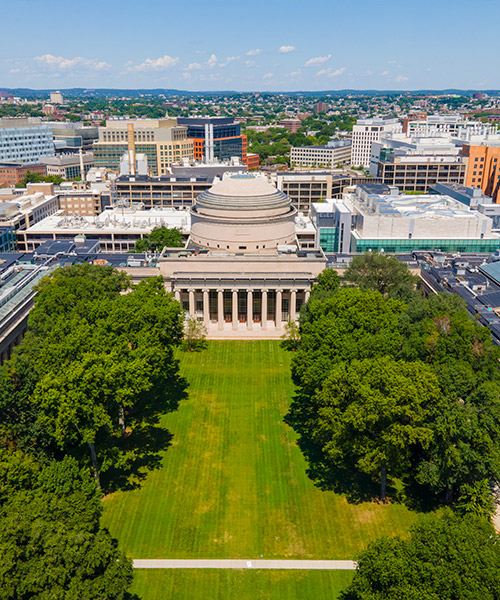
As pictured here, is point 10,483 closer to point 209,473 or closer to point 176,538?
point 176,538

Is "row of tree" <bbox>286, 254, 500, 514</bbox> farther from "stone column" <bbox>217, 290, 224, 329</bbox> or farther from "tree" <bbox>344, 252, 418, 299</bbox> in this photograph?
"stone column" <bbox>217, 290, 224, 329</bbox>

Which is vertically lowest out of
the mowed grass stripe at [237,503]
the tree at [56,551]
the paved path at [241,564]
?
the mowed grass stripe at [237,503]

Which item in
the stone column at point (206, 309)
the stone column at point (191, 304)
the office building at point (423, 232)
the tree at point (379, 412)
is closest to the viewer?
the tree at point (379, 412)

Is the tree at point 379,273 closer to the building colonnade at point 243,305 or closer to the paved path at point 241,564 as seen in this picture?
the building colonnade at point 243,305

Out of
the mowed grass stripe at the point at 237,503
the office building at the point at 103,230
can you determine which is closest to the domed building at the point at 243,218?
the office building at the point at 103,230

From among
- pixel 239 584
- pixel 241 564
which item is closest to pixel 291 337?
pixel 241 564

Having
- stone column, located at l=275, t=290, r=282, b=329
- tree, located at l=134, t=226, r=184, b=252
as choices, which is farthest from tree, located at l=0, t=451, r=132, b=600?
tree, located at l=134, t=226, r=184, b=252

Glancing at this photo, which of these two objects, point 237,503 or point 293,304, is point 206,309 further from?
point 237,503
